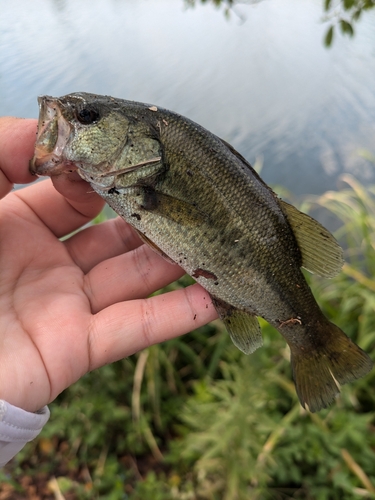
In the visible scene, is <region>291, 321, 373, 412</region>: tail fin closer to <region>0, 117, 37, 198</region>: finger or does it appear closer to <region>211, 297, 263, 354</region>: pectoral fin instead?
<region>211, 297, 263, 354</region>: pectoral fin

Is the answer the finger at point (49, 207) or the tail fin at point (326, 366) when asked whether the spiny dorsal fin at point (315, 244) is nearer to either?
the tail fin at point (326, 366)

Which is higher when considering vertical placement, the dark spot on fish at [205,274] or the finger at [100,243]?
the dark spot on fish at [205,274]

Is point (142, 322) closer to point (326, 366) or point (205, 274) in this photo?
point (205, 274)

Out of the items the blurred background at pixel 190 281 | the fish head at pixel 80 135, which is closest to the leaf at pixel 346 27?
the blurred background at pixel 190 281

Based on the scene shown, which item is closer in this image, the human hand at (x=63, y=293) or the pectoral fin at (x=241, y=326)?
the human hand at (x=63, y=293)

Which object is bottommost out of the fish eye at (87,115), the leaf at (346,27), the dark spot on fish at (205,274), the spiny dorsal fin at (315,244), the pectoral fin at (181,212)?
the dark spot on fish at (205,274)

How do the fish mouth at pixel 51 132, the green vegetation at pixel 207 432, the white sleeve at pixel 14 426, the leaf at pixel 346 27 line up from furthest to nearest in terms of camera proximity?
Answer: the leaf at pixel 346 27 < the green vegetation at pixel 207 432 < the fish mouth at pixel 51 132 < the white sleeve at pixel 14 426

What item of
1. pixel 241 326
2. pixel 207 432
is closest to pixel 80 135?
pixel 241 326
